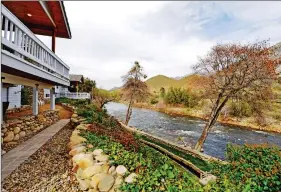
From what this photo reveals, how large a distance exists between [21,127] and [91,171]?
4467mm

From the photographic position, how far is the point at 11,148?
5.91 meters

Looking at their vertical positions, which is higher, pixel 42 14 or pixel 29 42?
pixel 42 14

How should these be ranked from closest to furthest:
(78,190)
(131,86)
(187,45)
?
1. (78,190)
2. (187,45)
3. (131,86)

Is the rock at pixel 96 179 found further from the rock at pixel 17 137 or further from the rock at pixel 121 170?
the rock at pixel 17 137

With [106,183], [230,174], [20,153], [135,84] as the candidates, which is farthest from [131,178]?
[135,84]

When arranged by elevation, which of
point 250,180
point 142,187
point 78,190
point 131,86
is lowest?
point 78,190

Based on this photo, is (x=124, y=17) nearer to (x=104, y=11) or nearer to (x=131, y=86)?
(x=104, y=11)

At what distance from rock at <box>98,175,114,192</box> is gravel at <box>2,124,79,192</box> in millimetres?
571

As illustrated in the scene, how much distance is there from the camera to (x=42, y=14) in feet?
25.0

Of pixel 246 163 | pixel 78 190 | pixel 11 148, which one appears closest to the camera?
pixel 246 163

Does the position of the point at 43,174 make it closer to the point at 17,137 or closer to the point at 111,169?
the point at 111,169

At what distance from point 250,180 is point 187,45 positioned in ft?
8.83

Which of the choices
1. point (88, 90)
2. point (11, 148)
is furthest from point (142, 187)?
point (88, 90)

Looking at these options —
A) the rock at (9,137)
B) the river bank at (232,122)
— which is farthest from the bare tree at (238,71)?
the rock at (9,137)
